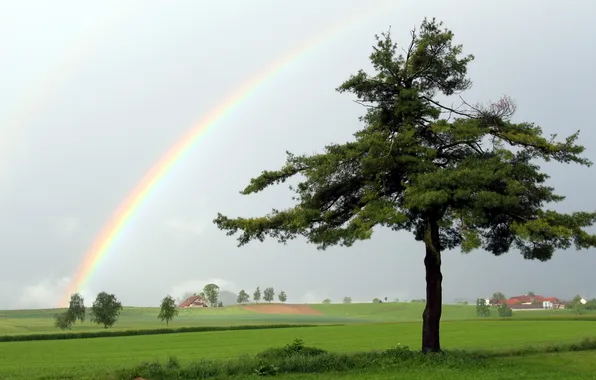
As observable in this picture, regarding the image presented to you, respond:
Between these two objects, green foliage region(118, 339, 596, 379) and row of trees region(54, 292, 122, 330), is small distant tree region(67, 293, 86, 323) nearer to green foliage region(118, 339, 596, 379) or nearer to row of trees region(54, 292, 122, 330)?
row of trees region(54, 292, 122, 330)

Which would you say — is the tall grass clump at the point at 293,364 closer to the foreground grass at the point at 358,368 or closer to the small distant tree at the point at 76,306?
the foreground grass at the point at 358,368

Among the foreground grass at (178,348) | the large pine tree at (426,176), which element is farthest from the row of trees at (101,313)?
the large pine tree at (426,176)

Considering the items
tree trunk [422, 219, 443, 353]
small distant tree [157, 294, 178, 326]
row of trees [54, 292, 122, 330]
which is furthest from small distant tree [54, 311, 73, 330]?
tree trunk [422, 219, 443, 353]

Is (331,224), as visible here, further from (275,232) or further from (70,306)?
(70,306)

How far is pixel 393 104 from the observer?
2645 cm

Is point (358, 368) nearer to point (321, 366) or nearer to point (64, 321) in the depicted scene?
point (321, 366)

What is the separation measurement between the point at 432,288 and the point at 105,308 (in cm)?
12303

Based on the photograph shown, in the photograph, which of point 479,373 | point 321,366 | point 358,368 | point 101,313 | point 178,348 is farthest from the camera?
point 101,313

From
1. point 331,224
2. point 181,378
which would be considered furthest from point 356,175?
point 181,378

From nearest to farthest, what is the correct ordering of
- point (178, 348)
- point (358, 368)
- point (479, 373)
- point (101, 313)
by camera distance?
1. point (479, 373)
2. point (358, 368)
3. point (178, 348)
4. point (101, 313)

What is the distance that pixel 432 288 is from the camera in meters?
25.1

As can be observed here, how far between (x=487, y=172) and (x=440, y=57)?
727 centimetres

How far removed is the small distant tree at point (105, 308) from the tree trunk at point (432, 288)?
122238 millimetres

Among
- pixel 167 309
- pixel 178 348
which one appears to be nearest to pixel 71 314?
pixel 167 309
